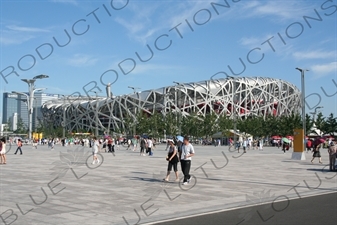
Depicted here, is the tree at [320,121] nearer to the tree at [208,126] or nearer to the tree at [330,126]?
the tree at [330,126]

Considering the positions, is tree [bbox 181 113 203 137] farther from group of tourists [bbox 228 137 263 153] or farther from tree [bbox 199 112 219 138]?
group of tourists [bbox 228 137 263 153]

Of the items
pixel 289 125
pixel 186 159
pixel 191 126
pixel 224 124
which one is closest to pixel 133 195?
pixel 186 159

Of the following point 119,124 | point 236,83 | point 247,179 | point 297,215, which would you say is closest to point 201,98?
point 236,83

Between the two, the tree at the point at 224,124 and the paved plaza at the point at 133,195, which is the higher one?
the tree at the point at 224,124

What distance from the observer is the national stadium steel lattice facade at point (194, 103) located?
109 meters

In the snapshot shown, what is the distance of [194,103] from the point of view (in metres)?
109

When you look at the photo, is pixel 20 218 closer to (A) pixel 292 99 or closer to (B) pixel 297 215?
(B) pixel 297 215

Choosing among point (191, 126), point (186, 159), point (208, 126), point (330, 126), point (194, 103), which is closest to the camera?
point (186, 159)

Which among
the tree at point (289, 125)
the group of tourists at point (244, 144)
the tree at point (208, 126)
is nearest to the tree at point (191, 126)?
the tree at point (208, 126)

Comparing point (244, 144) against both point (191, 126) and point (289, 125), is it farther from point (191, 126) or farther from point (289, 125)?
point (289, 125)

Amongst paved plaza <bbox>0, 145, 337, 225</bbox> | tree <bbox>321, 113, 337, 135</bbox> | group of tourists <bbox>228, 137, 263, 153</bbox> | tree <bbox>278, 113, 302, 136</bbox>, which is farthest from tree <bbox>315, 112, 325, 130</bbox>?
paved plaza <bbox>0, 145, 337, 225</bbox>

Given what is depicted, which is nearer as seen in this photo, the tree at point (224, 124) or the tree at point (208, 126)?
the tree at point (208, 126)

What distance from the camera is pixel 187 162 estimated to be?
47.9ft

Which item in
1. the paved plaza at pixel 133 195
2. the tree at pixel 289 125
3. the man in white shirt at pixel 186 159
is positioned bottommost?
the paved plaza at pixel 133 195
